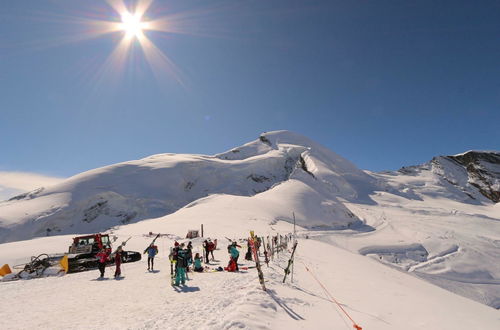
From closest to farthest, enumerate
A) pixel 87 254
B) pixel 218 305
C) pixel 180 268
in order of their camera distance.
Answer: pixel 218 305 < pixel 180 268 < pixel 87 254

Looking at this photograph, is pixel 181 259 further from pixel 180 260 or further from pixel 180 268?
pixel 180 268

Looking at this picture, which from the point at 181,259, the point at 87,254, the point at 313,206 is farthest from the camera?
the point at 313,206

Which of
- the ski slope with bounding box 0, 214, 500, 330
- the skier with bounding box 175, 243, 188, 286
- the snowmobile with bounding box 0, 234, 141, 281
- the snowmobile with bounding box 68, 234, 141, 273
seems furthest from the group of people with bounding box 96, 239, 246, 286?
the snowmobile with bounding box 0, 234, 141, 281

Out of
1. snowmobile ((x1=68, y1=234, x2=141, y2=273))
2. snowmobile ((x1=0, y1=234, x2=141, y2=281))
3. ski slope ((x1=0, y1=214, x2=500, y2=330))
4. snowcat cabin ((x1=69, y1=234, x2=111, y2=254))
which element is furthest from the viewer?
snowcat cabin ((x1=69, y1=234, x2=111, y2=254))

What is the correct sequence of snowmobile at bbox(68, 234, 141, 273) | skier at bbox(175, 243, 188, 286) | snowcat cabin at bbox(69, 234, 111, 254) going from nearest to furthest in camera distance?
1. skier at bbox(175, 243, 188, 286)
2. snowmobile at bbox(68, 234, 141, 273)
3. snowcat cabin at bbox(69, 234, 111, 254)

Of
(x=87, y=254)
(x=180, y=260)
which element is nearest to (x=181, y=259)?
(x=180, y=260)

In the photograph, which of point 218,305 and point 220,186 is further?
point 220,186

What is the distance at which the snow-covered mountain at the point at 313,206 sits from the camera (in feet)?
134

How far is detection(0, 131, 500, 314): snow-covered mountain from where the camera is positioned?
40.9 meters

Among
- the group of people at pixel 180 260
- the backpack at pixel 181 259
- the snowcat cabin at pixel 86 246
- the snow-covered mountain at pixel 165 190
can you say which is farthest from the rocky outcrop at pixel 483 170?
the snowcat cabin at pixel 86 246

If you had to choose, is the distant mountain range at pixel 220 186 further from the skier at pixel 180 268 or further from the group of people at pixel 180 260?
the skier at pixel 180 268

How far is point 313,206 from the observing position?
221ft

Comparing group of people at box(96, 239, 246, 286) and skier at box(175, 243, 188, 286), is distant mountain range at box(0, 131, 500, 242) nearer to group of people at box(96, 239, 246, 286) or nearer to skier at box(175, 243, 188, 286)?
group of people at box(96, 239, 246, 286)

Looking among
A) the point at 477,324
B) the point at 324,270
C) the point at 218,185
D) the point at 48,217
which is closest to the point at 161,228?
the point at 324,270
